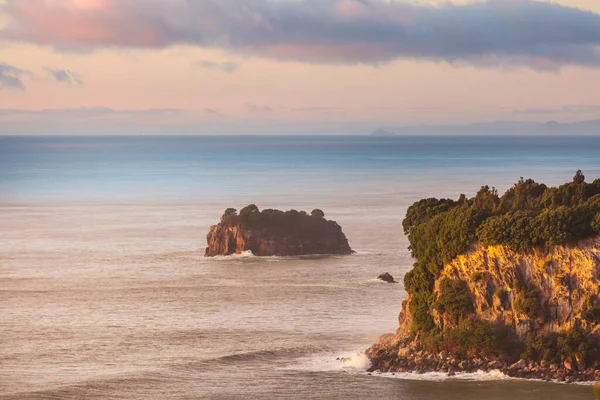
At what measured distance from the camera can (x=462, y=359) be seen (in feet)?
211

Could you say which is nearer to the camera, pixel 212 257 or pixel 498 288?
pixel 498 288

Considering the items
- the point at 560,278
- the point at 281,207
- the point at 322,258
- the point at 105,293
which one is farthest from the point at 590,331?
the point at 281,207

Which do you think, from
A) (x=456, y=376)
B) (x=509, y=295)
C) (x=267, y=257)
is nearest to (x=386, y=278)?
(x=267, y=257)

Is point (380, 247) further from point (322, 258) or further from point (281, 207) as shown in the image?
point (281, 207)

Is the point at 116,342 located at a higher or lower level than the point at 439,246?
lower

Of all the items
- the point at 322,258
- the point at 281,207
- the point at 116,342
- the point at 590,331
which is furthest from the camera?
the point at 281,207

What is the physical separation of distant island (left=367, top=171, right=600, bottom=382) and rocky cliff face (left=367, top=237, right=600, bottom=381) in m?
0.05

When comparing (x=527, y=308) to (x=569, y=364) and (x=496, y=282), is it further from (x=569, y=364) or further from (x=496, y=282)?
(x=569, y=364)

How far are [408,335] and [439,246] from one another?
5099 mm

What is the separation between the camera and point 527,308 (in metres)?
62.6

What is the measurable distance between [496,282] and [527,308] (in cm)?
245

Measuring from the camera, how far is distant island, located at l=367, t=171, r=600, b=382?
61.6 metres

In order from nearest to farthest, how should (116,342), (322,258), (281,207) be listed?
(116,342) → (322,258) → (281,207)

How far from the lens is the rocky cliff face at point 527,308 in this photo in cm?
6134
